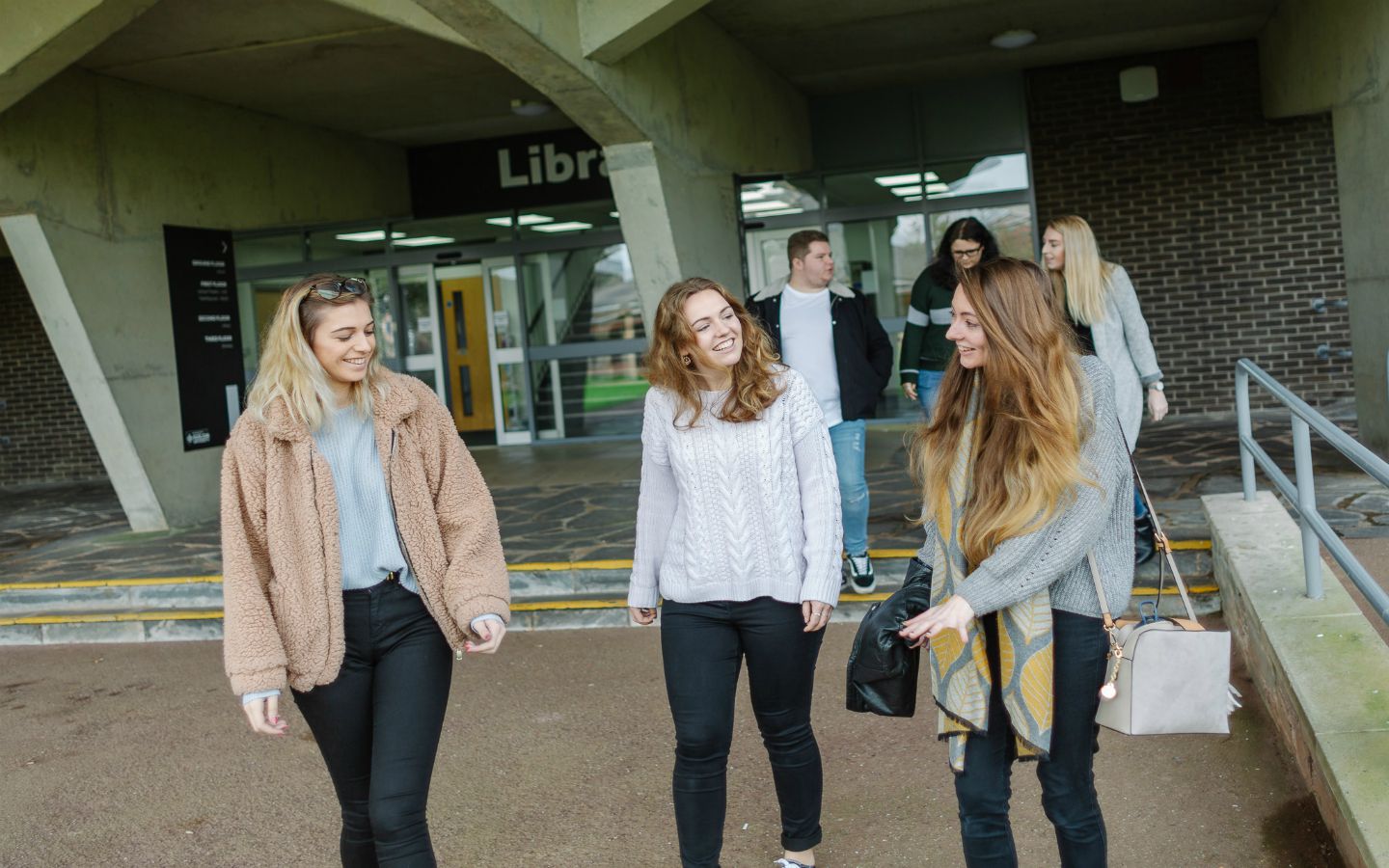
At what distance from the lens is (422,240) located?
1516 cm

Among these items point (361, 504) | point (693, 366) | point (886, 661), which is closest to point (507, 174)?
point (693, 366)

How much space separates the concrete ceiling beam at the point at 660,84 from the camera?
24.1 feet

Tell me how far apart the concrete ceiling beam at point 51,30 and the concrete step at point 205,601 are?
3329 millimetres

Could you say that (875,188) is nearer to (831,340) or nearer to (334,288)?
(831,340)

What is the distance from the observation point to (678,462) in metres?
3.25

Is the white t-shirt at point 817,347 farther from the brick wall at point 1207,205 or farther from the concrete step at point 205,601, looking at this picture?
the brick wall at point 1207,205

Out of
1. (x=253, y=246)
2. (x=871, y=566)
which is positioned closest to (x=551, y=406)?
(x=253, y=246)

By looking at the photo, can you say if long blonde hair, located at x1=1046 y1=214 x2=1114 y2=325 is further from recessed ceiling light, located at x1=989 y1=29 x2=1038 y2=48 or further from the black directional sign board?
the black directional sign board

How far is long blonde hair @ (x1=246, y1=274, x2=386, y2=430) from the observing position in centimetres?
286

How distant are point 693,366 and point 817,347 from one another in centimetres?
257

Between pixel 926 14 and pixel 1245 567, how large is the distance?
22.3 ft

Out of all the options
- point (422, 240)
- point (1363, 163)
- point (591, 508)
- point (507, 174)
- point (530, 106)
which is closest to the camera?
point (1363, 163)

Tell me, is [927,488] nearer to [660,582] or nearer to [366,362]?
[660,582]

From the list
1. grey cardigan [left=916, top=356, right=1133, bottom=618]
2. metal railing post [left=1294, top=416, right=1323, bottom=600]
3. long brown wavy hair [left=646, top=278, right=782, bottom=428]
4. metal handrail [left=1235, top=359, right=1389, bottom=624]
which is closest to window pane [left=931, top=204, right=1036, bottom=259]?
metal handrail [left=1235, top=359, right=1389, bottom=624]
